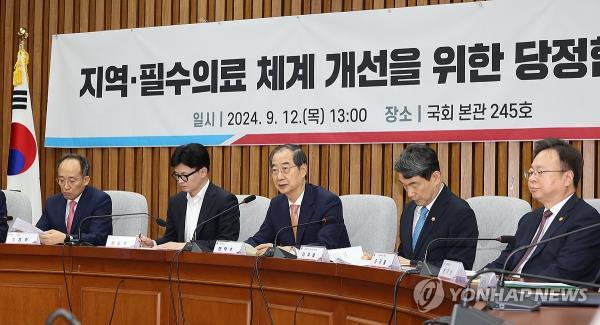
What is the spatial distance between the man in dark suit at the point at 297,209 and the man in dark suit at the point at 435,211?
1.68ft

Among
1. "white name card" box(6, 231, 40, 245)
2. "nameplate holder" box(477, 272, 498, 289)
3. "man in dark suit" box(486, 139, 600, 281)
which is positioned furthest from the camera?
"white name card" box(6, 231, 40, 245)

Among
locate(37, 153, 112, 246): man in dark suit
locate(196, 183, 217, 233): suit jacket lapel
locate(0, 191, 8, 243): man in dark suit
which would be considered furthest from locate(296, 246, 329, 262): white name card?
locate(0, 191, 8, 243): man in dark suit

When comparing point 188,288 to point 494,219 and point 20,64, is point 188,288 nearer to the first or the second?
point 494,219

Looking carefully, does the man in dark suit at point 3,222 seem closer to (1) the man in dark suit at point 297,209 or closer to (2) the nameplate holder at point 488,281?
(1) the man in dark suit at point 297,209

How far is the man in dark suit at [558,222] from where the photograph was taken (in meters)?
3.25

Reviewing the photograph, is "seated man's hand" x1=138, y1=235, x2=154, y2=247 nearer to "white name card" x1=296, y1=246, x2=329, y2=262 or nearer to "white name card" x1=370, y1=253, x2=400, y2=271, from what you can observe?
"white name card" x1=296, y1=246, x2=329, y2=262

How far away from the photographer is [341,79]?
5535 mm

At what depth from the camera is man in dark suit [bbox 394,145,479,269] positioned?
397 cm

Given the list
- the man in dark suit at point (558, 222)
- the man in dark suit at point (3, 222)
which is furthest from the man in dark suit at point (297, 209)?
the man in dark suit at point (3, 222)

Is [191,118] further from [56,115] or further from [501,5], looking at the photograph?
[501,5]

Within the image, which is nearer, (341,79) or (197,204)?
(197,204)

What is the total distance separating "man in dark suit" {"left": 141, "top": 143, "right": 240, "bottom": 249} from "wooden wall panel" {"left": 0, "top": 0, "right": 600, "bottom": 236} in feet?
3.38

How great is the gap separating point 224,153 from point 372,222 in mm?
1936

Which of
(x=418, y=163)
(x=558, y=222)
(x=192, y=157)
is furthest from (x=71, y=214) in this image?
(x=558, y=222)
